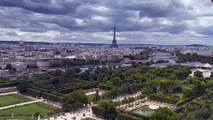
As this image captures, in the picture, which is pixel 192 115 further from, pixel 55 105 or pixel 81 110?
pixel 55 105

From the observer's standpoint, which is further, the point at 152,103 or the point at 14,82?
the point at 14,82

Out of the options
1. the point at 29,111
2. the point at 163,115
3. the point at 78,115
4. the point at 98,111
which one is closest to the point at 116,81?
the point at 98,111

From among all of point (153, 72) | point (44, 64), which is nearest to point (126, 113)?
point (153, 72)

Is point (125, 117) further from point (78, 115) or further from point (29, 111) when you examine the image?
point (29, 111)

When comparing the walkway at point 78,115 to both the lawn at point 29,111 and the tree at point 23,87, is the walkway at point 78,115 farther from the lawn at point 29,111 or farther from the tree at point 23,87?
the tree at point 23,87

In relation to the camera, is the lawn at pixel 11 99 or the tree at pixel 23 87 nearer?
the lawn at pixel 11 99

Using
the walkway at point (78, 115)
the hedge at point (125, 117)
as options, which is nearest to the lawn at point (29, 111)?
the walkway at point (78, 115)
